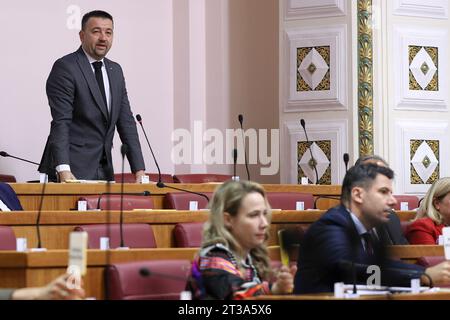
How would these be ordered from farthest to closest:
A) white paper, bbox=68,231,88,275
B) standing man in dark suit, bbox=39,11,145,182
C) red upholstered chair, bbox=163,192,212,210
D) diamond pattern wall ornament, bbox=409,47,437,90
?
1. diamond pattern wall ornament, bbox=409,47,437,90
2. standing man in dark suit, bbox=39,11,145,182
3. red upholstered chair, bbox=163,192,212,210
4. white paper, bbox=68,231,88,275

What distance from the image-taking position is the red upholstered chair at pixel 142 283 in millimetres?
3887

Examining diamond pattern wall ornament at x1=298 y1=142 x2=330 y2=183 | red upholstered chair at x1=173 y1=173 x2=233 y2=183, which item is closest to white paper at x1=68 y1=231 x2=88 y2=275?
red upholstered chair at x1=173 y1=173 x2=233 y2=183

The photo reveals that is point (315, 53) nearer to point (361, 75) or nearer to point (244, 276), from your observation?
point (361, 75)

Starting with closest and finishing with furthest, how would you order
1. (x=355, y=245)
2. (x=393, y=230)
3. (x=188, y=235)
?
(x=355, y=245) → (x=188, y=235) → (x=393, y=230)

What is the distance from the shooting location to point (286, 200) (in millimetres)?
7160

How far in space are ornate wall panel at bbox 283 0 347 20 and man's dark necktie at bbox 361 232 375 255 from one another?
504 cm

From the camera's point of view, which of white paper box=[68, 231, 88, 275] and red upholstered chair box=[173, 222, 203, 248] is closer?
white paper box=[68, 231, 88, 275]

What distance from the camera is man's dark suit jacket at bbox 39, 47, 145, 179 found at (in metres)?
7.43

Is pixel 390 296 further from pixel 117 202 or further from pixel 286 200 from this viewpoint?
pixel 286 200

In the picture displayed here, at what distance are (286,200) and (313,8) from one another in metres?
2.97

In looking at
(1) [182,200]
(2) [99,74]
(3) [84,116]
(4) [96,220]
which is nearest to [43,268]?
(4) [96,220]

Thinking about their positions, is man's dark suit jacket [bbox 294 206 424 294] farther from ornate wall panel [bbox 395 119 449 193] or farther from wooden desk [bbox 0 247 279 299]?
ornate wall panel [bbox 395 119 449 193]

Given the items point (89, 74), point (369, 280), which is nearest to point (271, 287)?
point (369, 280)

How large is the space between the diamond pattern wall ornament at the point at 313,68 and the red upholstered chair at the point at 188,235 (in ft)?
14.1
